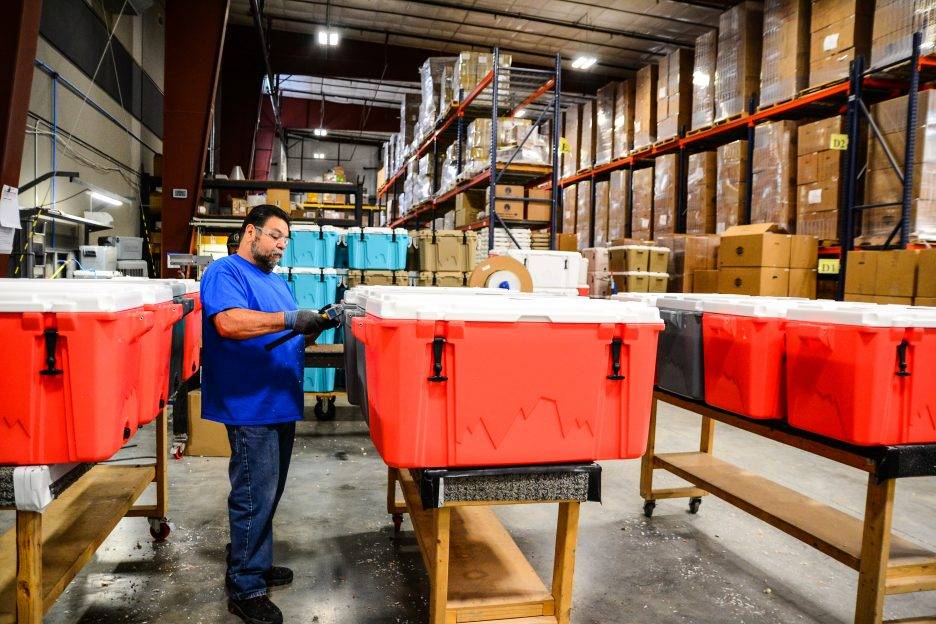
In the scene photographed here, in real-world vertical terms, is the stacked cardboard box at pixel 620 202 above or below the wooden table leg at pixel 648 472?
above

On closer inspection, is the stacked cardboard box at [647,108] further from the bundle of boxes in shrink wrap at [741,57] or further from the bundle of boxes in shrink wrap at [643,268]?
the bundle of boxes in shrink wrap at [643,268]

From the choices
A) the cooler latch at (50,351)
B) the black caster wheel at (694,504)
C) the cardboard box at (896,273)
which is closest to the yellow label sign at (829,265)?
the cardboard box at (896,273)

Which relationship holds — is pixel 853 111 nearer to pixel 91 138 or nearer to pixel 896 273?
pixel 896 273

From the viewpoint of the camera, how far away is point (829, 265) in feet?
20.6

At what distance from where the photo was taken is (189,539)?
3180 mm

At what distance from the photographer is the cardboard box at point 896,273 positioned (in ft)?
16.3

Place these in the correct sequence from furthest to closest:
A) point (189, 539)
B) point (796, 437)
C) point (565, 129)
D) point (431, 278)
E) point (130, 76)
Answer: point (565, 129), point (130, 76), point (431, 278), point (189, 539), point (796, 437)

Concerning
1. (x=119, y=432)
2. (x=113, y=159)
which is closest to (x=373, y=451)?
(x=119, y=432)

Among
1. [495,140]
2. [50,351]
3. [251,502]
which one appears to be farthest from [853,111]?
[50,351]

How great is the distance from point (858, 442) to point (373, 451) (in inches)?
141

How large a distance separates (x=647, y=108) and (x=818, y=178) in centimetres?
338

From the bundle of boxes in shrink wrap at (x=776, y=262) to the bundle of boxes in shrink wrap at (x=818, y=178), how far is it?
0.24 meters

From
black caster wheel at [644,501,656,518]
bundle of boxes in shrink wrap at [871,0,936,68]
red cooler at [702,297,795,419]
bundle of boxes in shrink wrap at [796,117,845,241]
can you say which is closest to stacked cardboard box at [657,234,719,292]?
bundle of boxes in shrink wrap at [796,117,845,241]

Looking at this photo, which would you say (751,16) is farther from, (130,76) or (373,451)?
(130,76)
